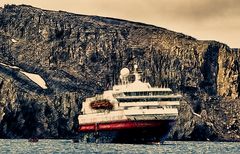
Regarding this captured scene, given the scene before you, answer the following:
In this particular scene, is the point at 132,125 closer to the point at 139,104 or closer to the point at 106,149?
the point at 139,104

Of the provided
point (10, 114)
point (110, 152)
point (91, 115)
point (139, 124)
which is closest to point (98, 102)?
point (91, 115)

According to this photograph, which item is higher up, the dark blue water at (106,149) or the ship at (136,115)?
the ship at (136,115)

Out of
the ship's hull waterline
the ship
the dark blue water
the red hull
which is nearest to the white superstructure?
the ship

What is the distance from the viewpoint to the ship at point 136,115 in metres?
119

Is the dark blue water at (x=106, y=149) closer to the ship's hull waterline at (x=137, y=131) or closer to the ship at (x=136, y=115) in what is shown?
the ship's hull waterline at (x=137, y=131)

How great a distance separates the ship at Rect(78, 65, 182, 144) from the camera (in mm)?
119375

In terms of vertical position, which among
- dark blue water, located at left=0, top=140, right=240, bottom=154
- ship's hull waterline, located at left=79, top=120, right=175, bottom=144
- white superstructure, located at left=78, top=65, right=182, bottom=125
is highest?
white superstructure, located at left=78, top=65, right=182, bottom=125

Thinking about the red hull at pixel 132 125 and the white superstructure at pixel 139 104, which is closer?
the red hull at pixel 132 125

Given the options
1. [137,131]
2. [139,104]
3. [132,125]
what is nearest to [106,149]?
[132,125]

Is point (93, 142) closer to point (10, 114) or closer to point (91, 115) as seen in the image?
point (91, 115)

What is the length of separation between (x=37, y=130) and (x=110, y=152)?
99.7 m

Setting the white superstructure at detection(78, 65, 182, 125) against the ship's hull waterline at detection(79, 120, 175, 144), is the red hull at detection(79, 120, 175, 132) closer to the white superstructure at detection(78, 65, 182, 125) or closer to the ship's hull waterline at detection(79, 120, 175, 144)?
the ship's hull waterline at detection(79, 120, 175, 144)

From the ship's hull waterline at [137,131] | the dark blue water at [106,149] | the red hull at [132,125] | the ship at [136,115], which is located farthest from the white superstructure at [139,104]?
the dark blue water at [106,149]

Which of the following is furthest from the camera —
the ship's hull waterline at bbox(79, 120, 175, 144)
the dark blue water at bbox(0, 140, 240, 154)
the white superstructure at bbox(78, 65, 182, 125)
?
the white superstructure at bbox(78, 65, 182, 125)
